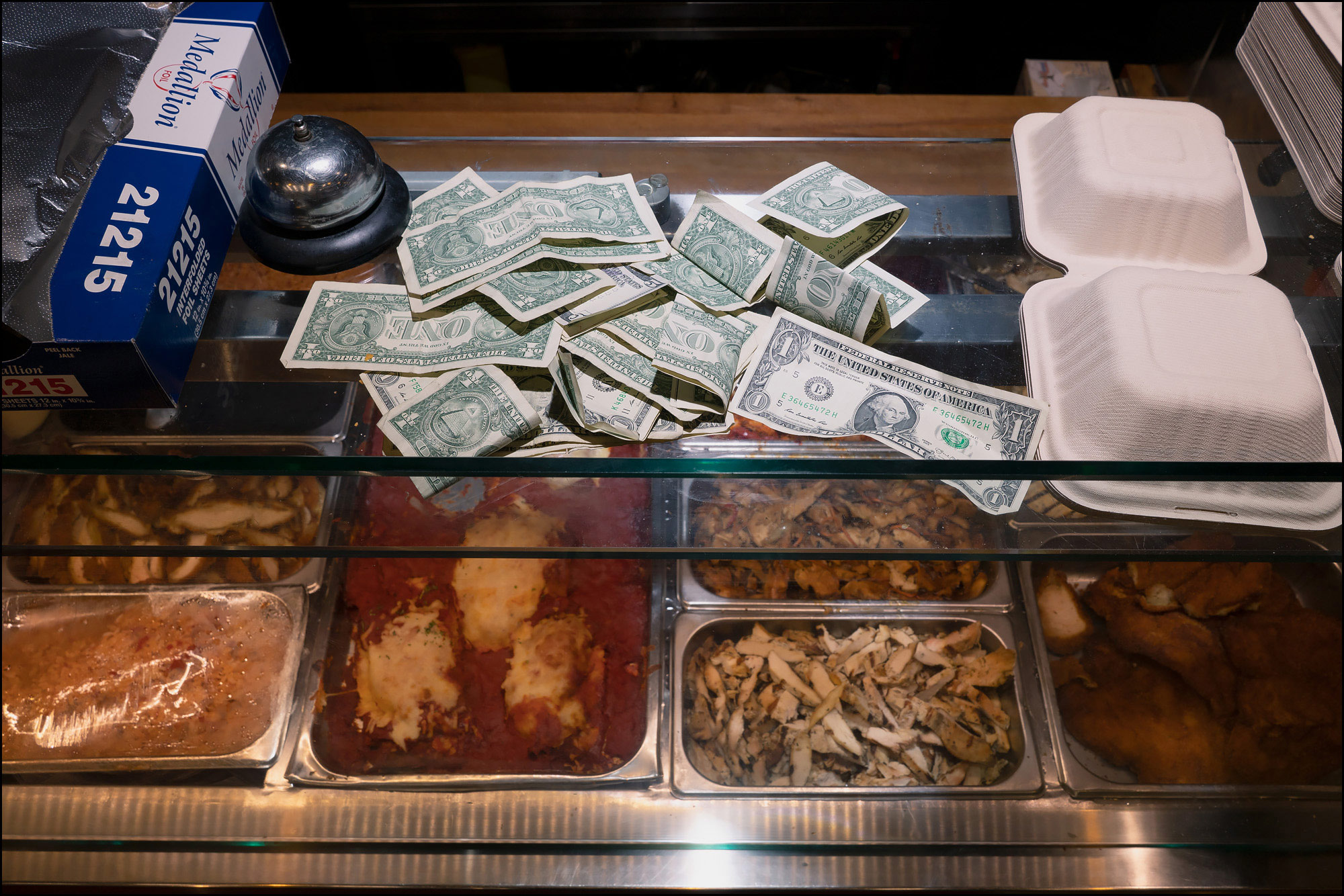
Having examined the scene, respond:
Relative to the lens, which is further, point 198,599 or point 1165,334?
point 198,599

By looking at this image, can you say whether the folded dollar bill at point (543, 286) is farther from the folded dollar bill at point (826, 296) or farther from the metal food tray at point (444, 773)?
the metal food tray at point (444, 773)

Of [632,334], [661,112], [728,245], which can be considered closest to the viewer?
[632,334]

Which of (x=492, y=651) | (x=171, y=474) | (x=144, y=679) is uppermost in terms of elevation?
(x=171, y=474)

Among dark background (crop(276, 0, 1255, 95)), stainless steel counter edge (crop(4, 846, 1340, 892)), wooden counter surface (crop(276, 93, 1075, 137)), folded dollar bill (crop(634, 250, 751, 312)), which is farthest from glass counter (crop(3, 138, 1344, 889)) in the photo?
dark background (crop(276, 0, 1255, 95))

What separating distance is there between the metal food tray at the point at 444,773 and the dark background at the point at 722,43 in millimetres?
2090

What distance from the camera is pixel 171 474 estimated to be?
3.22 feet

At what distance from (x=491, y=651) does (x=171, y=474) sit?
570 millimetres

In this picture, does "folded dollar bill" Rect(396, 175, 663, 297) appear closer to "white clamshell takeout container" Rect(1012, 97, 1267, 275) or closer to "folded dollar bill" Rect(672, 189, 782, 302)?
"folded dollar bill" Rect(672, 189, 782, 302)

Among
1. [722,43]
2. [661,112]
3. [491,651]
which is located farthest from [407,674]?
[722,43]

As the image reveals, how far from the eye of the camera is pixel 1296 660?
1253 mm

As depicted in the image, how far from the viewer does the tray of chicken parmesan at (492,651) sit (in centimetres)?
118

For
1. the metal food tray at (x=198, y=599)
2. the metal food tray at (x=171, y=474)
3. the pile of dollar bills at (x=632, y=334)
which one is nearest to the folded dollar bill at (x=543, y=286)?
the pile of dollar bills at (x=632, y=334)

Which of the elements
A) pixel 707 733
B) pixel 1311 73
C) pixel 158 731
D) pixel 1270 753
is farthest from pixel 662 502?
pixel 1311 73

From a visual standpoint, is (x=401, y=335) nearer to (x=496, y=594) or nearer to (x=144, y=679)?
(x=496, y=594)
